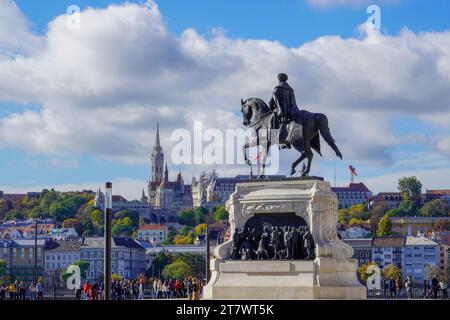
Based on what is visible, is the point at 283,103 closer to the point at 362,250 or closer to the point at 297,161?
the point at 297,161

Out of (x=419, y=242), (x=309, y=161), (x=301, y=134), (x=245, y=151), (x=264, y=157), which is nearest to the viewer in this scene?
(x=301, y=134)

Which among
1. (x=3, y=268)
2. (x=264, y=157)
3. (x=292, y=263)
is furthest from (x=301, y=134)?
(x=3, y=268)

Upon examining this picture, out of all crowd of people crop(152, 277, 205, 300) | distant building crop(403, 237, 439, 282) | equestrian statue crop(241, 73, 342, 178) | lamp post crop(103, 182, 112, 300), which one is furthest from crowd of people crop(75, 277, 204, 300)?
distant building crop(403, 237, 439, 282)

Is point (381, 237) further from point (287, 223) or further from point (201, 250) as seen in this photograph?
point (287, 223)

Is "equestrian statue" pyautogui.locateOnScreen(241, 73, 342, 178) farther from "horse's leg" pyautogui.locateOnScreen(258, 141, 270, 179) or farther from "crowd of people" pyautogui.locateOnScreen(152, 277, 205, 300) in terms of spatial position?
"crowd of people" pyautogui.locateOnScreen(152, 277, 205, 300)

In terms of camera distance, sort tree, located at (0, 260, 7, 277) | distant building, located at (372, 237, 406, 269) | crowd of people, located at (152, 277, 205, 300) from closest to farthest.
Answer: crowd of people, located at (152, 277, 205, 300)
tree, located at (0, 260, 7, 277)
distant building, located at (372, 237, 406, 269)

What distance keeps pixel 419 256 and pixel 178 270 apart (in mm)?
49181

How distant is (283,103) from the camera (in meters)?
36.4

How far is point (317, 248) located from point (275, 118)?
181 inches

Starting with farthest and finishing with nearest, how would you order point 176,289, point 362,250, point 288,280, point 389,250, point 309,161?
point 389,250
point 362,250
point 176,289
point 309,161
point 288,280

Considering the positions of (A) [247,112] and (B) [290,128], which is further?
(A) [247,112]

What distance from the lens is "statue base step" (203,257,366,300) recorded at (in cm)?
3416

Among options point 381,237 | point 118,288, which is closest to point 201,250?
point 381,237

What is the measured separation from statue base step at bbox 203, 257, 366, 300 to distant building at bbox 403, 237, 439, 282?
15785 cm
